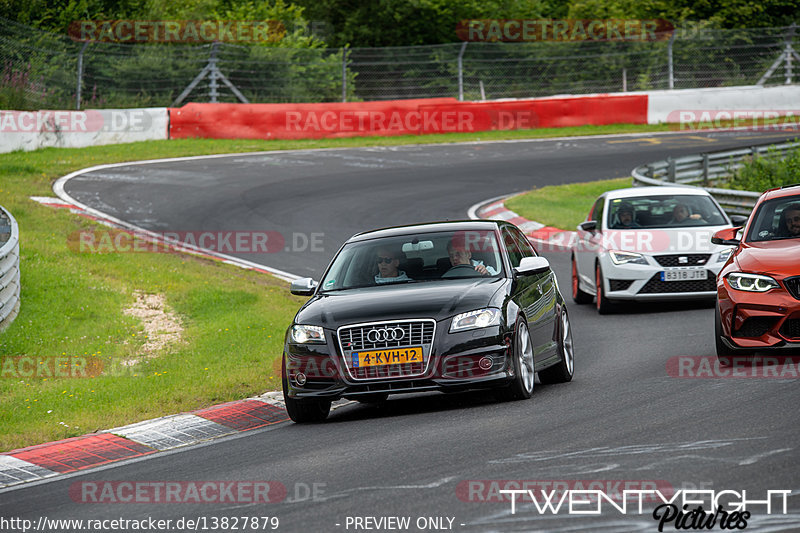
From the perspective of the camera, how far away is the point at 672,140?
34875 mm

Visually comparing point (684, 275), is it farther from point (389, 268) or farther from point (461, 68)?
point (461, 68)

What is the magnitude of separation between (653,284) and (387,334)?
252 inches

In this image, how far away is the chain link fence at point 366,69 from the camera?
105ft

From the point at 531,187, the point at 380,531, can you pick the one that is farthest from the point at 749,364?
the point at 531,187

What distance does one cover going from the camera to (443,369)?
9039 millimetres

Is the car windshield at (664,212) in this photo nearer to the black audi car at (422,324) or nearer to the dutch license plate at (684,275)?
the dutch license plate at (684,275)

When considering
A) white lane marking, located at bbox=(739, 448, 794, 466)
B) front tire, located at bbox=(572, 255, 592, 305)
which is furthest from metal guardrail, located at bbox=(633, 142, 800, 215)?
white lane marking, located at bbox=(739, 448, 794, 466)

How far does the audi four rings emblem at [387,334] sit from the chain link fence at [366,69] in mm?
24985

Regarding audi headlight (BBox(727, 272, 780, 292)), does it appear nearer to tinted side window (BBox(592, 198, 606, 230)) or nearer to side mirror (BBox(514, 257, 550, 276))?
side mirror (BBox(514, 257, 550, 276))

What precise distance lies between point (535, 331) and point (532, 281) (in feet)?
2.07

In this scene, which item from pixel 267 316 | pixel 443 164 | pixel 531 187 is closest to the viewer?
pixel 267 316

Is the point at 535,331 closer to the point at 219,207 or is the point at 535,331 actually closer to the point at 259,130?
the point at 219,207

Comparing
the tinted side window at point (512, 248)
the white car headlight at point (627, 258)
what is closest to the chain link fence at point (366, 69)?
the white car headlight at point (627, 258)

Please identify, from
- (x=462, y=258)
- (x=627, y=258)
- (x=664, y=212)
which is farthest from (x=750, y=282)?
(x=664, y=212)
